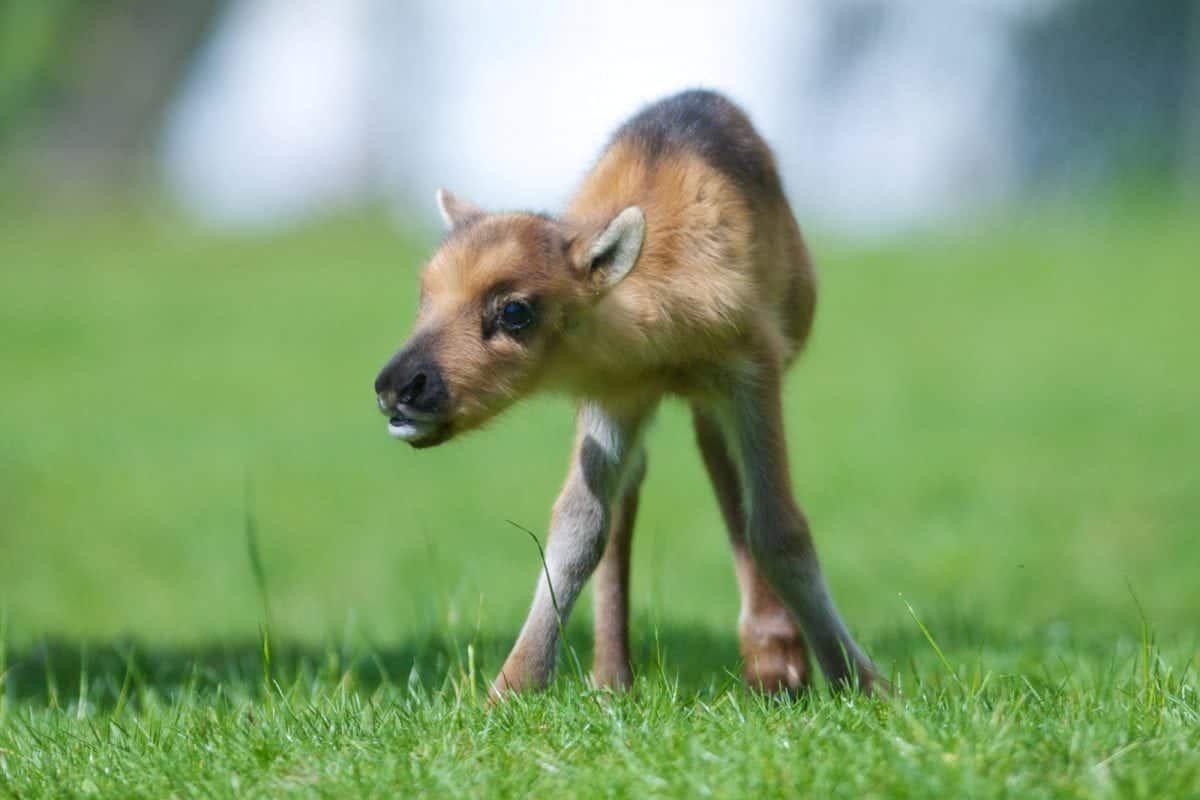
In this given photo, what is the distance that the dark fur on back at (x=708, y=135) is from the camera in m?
6.44

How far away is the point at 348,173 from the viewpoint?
3073 cm

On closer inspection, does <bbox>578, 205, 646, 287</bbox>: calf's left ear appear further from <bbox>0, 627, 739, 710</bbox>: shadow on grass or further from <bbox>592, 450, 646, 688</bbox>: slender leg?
<bbox>0, 627, 739, 710</bbox>: shadow on grass

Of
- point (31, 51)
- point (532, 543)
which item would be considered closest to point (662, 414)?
point (532, 543)

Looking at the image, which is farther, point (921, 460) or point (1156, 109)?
point (1156, 109)

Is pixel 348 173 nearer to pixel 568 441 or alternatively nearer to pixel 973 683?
pixel 568 441

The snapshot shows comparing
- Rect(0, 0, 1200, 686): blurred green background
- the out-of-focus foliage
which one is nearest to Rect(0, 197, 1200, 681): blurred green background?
Rect(0, 0, 1200, 686): blurred green background

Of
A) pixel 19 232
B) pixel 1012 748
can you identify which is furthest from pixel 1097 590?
pixel 19 232

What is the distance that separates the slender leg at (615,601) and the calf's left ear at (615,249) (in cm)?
84

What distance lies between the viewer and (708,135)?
652cm

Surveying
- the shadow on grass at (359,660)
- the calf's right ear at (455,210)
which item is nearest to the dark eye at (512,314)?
the calf's right ear at (455,210)

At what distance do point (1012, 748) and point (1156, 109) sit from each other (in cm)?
2297

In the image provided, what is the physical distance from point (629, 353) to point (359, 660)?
79.3 inches

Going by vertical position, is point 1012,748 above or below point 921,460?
above

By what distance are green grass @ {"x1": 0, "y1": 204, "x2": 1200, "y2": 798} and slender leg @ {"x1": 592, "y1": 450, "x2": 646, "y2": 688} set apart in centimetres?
23
